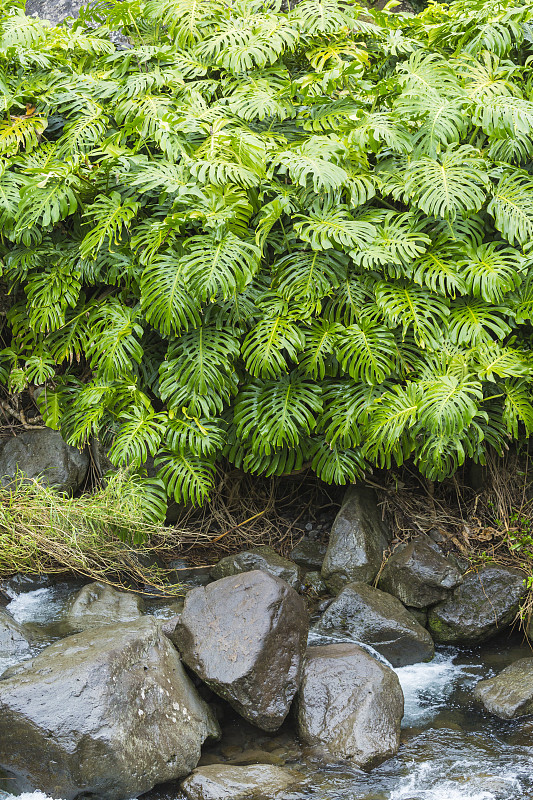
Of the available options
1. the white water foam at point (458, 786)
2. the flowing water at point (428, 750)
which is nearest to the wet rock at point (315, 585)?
the flowing water at point (428, 750)

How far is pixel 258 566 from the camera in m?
4.59

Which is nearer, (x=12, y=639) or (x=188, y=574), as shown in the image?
(x=12, y=639)

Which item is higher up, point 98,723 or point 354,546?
point 98,723

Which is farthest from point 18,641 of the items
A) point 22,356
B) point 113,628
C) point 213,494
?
point 22,356

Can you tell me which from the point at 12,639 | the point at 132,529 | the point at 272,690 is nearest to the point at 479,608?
the point at 272,690

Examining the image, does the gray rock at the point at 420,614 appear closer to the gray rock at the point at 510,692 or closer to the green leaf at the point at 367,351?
the gray rock at the point at 510,692

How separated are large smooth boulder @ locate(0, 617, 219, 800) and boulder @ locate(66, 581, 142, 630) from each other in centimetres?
66

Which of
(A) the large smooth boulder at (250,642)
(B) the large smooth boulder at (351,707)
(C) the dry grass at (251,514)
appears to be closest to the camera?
(B) the large smooth boulder at (351,707)

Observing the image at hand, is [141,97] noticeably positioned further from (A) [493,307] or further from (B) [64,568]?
(B) [64,568]

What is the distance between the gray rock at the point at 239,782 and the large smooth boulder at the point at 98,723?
0.40 feet

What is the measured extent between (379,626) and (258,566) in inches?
34.2

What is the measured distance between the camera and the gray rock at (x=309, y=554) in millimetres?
4980

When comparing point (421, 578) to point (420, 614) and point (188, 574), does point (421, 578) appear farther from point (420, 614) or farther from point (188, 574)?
point (188, 574)

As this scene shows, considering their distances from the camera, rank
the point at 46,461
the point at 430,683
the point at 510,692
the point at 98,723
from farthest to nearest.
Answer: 1. the point at 46,461
2. the point at 430,683
3. the point at 510,692
4. the point at 98,723
